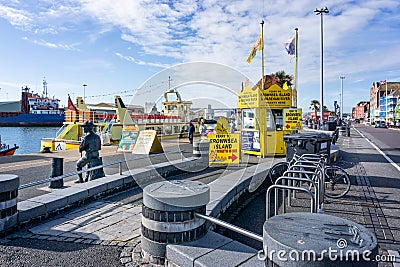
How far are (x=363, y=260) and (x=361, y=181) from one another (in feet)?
25.1

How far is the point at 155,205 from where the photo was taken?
3424 mm

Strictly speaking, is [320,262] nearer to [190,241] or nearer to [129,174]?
[190,241]

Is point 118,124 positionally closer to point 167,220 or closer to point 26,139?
point 167,220

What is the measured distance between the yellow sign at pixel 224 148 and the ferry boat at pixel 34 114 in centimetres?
7179

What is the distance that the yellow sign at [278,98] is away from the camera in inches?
535

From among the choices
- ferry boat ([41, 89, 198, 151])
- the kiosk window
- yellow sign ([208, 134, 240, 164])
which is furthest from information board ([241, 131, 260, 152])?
ferry boat ([41, 89, 198, 151])

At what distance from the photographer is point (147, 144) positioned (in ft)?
48.5

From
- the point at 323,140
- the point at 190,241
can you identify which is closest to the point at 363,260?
the point at 190,241

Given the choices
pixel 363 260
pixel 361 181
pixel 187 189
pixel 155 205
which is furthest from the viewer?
pixel 361 181

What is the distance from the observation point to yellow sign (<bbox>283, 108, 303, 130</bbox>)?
13.8m

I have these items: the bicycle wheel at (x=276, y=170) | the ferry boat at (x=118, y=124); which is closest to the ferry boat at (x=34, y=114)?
the ferry boat at (x=118, y=124)

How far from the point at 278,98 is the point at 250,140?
91.7 inches

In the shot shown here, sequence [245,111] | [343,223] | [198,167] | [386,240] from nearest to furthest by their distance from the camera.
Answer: [343,223] → [386,240] → [198,167] → [245,111]

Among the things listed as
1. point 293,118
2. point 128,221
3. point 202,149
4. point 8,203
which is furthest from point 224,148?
point 8,203
